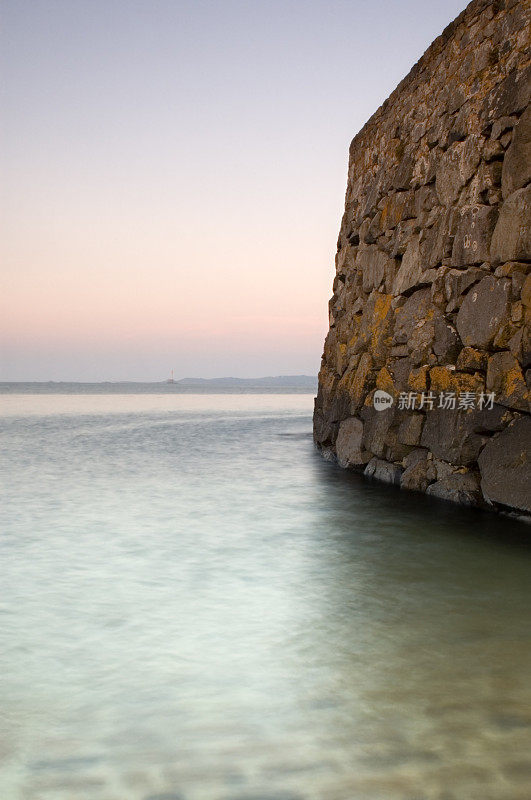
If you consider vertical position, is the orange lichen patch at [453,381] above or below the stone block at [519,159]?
below

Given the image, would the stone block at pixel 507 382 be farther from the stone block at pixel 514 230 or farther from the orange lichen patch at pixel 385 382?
the orange lichen patch at pixel 385 382

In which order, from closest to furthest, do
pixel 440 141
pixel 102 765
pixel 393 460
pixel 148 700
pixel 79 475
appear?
pixel 102 765
pixel 148 700
pixel 440 141
pixel 393 460
pixel 79 475

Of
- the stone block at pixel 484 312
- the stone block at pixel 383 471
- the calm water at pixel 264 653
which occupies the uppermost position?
the stone block at pixel 484 312

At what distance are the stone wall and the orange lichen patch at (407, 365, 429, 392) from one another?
0.07 feet

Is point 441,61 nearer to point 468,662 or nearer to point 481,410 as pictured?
point 481,410

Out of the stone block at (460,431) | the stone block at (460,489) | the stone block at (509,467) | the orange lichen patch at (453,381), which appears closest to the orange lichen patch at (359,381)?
the orange lichen patch at (453,381)

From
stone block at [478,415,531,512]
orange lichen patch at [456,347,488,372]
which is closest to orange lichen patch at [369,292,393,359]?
orange lichen patch at [456,347,488,372]

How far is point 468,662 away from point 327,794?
47.3 inches

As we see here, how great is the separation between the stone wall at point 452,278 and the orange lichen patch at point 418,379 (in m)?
0.02

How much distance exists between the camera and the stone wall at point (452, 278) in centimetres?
618

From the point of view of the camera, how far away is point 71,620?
11.7 ft

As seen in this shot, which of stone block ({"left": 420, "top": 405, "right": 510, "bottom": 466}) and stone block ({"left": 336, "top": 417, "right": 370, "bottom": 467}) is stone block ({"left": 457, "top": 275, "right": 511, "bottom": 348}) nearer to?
stone block ({"left": 420, "top": 405, "right": 510, "bottom": 466})

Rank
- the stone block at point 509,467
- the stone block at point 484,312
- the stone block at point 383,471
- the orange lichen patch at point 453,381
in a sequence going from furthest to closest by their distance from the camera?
the stone block at point 383,471, the orange lichen patch at point 453,381, the stone block at point 484,312, the stone block at point 509,467

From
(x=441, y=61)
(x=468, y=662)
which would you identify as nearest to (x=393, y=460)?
(x=441, y=61)
